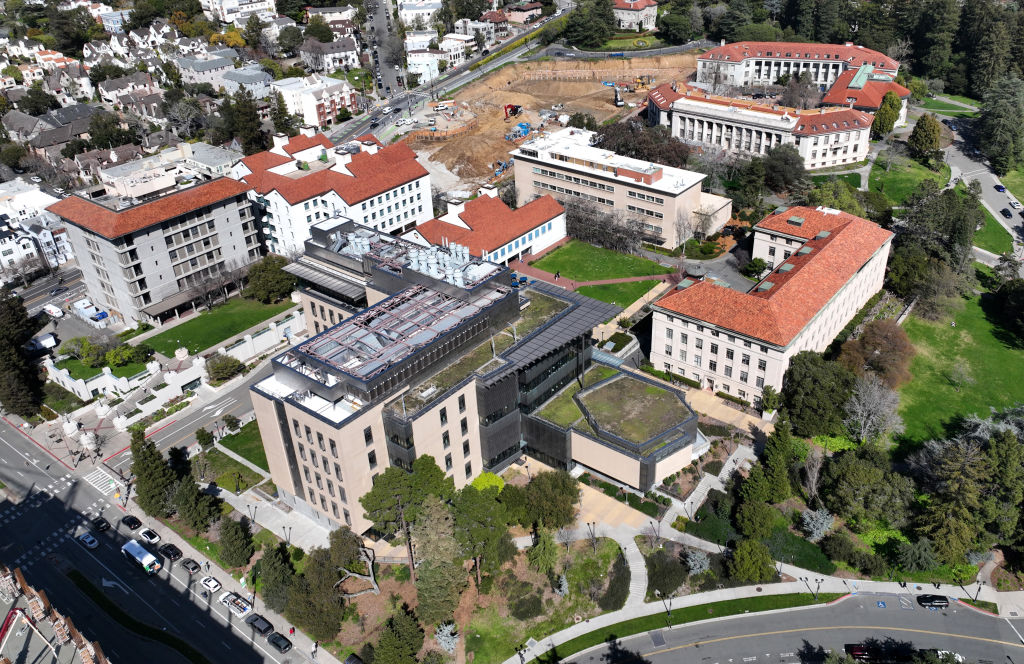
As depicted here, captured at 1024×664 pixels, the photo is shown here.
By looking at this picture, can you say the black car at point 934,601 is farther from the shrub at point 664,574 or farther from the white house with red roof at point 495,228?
the white house with red roof at point 495,228

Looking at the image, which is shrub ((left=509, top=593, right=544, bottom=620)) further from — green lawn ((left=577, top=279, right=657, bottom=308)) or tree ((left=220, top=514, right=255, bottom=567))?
green lawn ((left=577, top=279, right=657, bottom=308))

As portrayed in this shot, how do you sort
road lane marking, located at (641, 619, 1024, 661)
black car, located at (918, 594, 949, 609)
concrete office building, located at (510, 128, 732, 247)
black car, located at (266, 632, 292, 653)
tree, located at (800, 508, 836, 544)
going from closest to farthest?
road lane marking, located at (641, 619, 1024, 661) → black car, located at (266, 632, 292, 653) → black car, located at (918, 594, 949, 609) → tree, located at (800, 508, 836, 544) → concrete office building, located at (510, 128, 732, 247)

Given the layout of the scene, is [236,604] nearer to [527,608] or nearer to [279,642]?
[279,642]

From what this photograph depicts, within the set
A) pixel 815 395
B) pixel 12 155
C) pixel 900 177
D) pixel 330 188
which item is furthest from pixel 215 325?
pixel 900 177

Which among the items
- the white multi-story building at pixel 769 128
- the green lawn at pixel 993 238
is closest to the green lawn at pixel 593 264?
the white multi-story building at pixel 769 128

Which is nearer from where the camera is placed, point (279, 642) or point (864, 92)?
point (279, 642)

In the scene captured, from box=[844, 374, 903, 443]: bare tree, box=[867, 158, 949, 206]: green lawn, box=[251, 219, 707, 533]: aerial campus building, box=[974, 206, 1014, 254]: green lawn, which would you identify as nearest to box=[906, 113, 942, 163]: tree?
box=[867, 158, 949, 206]: green lawn

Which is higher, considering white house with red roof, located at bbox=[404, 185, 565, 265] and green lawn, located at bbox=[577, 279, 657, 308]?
white house with red roof, located at bbox=[404, 185, 565, 265]

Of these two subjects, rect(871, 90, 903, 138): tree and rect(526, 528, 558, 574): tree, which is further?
rect(871, 90, 903, 138): tree
